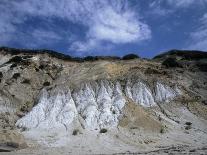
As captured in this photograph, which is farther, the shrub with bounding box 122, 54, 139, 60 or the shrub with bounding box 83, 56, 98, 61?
the shrub with bounding box 122, 54, 139, 60

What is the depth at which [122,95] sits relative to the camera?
48.0 m

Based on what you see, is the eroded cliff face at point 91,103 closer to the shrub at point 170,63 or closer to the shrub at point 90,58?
the shrub at point 170,63

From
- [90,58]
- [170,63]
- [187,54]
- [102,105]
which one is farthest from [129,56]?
[102,105]

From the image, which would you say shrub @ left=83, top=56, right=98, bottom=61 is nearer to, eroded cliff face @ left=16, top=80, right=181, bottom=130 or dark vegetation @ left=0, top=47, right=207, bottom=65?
dark vegetation @ left=0, top=47, right=207, bottom=65

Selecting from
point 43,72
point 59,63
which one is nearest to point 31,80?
point 43,72

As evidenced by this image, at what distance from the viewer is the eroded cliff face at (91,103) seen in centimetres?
4284

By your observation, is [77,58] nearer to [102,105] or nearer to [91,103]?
[91,103]

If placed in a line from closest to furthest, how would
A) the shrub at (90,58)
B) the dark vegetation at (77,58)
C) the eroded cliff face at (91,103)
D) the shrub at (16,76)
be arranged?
the eroded cliff face at (91,103), the shrub at (16,76), the dark vegetation at (77,58), the shrub at (90,58)

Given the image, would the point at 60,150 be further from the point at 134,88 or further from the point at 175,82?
the point at 175,82

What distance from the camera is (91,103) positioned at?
46.4 m

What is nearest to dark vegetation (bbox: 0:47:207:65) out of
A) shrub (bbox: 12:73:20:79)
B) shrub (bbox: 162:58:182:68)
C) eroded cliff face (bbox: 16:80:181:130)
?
shrub (bbox: 12:73:20:79)

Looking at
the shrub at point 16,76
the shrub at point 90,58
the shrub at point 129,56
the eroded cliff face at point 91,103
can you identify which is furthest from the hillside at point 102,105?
the shrub at point 129,56

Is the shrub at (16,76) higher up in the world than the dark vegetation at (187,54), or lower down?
lower down

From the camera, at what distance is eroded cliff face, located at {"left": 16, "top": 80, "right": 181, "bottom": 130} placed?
4284 cm
